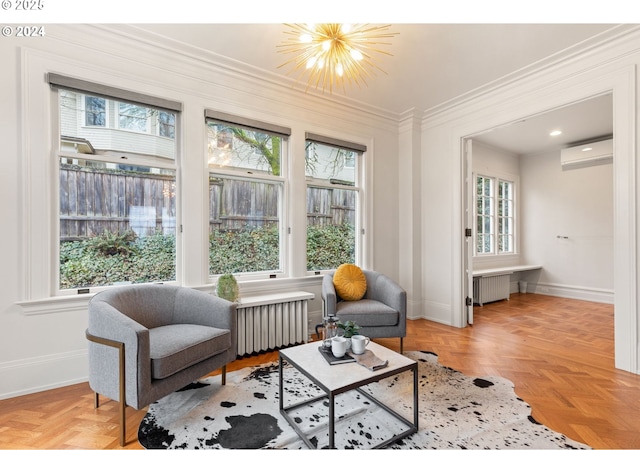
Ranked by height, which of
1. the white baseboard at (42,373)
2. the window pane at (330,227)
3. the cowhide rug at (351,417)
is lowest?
the cowhide rug at (351,417)

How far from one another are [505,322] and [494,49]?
330 centimetres

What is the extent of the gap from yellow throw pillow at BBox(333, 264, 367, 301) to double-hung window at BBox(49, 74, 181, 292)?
1.63m

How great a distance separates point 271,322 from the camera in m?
3.11

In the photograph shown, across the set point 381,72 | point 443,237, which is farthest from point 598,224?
point 381,72

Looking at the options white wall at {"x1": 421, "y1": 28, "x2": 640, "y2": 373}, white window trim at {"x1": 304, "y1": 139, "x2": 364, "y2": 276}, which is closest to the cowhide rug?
white wall at {"x1": 421, "y1": 28, "x2": 640, "y2": 373}

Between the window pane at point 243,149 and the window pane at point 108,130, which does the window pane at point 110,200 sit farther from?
the window pane at point 243,149

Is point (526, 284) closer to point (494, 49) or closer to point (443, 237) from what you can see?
point (443, 237)

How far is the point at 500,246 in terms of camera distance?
618cm

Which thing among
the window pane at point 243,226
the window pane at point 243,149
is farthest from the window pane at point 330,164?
the window pane at point 243,226

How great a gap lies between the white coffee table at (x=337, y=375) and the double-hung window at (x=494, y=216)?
4527 mm

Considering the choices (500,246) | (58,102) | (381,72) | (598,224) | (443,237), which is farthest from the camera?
(500,246)

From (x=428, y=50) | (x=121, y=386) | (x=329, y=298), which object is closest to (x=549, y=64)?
(x=428, y=50)

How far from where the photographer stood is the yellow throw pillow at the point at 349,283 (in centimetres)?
328

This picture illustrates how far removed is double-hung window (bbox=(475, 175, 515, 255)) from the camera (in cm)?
586
